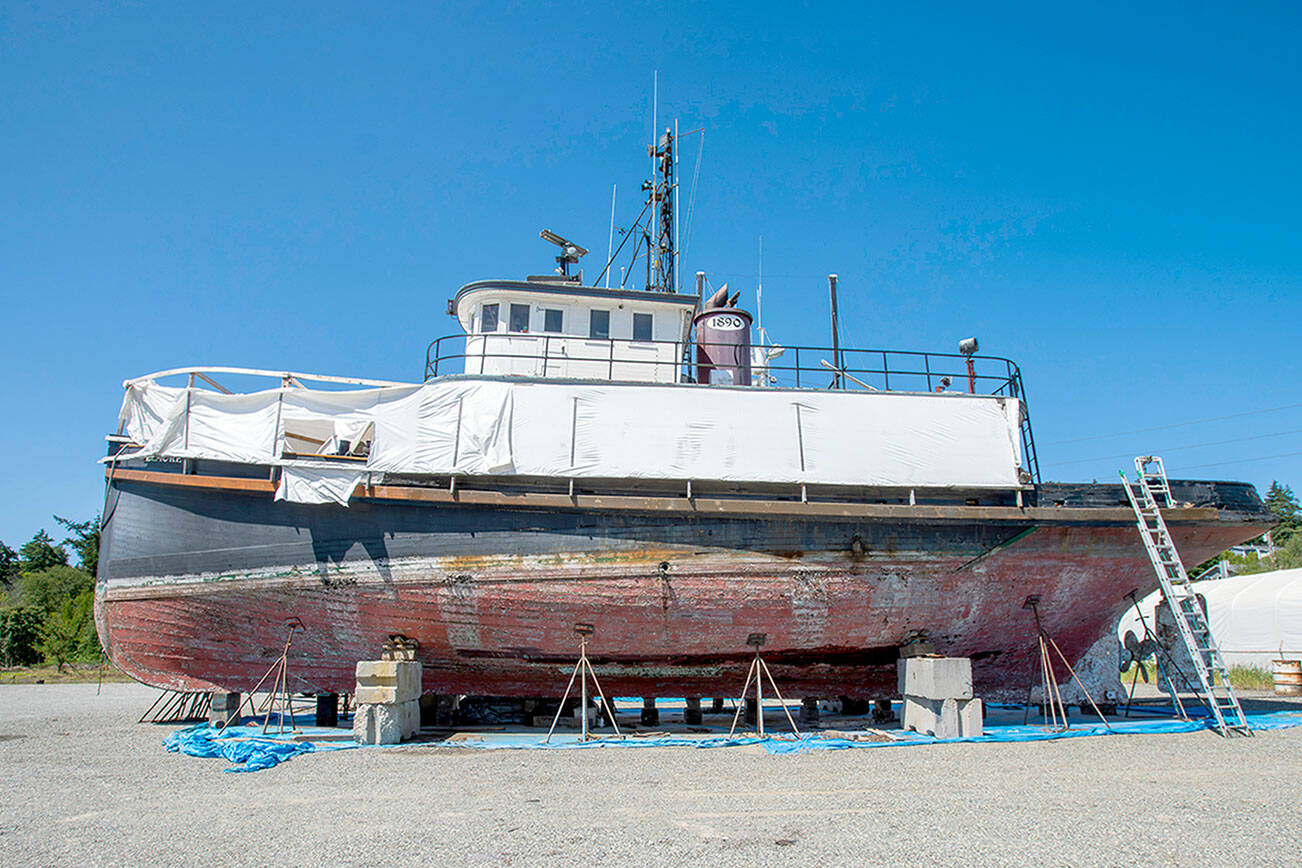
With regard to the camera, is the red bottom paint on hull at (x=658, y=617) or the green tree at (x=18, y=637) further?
the green tree at (x=18, y=637)

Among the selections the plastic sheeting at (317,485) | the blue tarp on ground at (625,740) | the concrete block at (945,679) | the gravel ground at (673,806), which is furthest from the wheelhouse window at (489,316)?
the concrete block at (945,679)

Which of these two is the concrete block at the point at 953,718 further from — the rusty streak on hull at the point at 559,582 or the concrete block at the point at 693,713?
the concrete block at the point at 693,713

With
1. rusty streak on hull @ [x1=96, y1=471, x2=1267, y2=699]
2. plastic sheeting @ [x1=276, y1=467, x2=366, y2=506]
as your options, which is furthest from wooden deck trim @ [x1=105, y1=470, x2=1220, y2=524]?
plastic sheeting @ [x1=276, y1=467, x2=366, y2=506]

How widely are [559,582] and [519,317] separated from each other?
17.3 feet

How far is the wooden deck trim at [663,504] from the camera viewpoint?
10.4 metres

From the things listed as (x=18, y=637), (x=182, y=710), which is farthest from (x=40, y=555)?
(x=182, y=710)

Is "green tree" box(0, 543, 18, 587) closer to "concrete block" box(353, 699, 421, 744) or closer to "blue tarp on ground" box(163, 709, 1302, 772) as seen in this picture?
"blue tarp on ground" box(163, 709, 1302, 772)

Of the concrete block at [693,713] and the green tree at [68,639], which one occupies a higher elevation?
the green tree at [68,639]

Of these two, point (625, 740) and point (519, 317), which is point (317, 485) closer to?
point (519, 317)

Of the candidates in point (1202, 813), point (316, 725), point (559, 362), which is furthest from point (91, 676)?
point (1202, 813)

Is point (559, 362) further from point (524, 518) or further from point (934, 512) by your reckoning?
point (934, 512)

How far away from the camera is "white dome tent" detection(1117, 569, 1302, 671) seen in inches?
960

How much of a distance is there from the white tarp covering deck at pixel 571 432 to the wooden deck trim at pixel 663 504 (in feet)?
1.03

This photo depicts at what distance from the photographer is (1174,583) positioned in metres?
11.2
